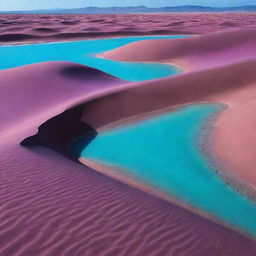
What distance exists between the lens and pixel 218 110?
11.4 metres

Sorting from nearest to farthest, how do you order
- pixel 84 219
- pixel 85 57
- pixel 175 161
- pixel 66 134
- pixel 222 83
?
1. pixel 84 219
2. pixel 175 161
3. pixel 66 134
4. pixel 222 83
5. pixel 85 57

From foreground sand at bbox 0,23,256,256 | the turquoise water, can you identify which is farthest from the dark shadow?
the turquoise water

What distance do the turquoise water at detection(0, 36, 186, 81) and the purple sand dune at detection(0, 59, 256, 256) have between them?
11997mm

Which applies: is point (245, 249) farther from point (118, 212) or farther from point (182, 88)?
point (182, 88)

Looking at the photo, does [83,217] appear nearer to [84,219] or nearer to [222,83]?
[84,219]

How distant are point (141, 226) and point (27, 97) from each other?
32.2ft

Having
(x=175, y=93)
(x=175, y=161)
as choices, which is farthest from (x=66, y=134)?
(x=175, y=93)

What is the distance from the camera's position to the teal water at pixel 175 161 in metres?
6.17

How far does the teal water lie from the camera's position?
6.17 metres

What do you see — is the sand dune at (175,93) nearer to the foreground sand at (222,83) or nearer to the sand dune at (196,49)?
the foreground sand at (222,83)

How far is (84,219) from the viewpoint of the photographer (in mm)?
4406

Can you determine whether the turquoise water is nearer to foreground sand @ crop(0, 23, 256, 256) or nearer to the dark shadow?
the dark shadow

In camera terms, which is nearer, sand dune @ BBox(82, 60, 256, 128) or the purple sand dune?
the purple sand dune

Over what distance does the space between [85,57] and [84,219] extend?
20.6 m
